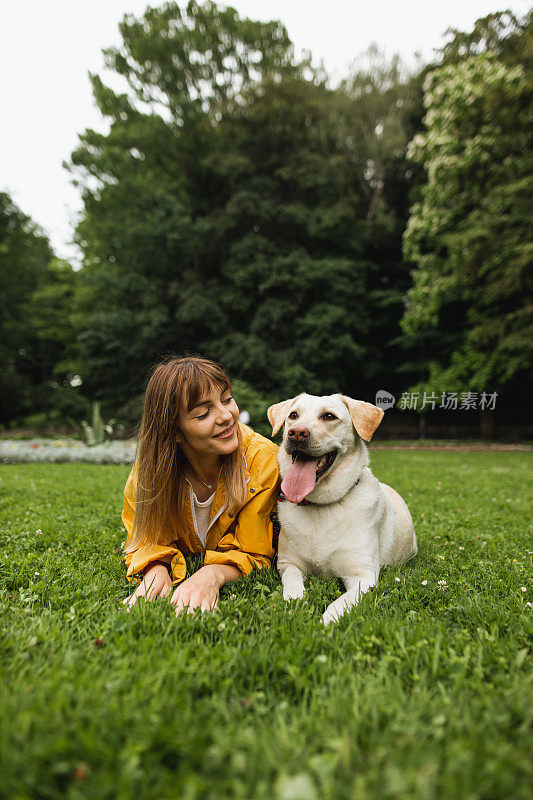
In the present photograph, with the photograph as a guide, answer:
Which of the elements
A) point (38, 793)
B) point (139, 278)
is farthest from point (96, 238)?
point (38, 793)

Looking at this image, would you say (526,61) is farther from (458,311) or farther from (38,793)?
(38,793)

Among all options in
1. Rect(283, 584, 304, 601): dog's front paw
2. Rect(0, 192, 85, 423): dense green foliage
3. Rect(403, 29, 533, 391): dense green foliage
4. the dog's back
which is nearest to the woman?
Rect(283, 584, 304, 601): dog's front paw

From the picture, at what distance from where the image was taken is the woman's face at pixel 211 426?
9.07ft

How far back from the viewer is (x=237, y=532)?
294cm

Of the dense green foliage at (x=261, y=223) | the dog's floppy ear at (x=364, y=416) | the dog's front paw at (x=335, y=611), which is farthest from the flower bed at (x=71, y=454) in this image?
the dog's front paw at (x=335, y=611)

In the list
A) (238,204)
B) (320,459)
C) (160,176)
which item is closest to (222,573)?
(320,459)

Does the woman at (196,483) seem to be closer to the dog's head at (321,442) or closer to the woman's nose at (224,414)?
the woman's nose at (224,414)

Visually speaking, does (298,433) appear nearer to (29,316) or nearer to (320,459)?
(320,459)

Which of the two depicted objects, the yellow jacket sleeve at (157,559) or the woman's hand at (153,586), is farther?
the yellow jacket sleeve at (157,559)

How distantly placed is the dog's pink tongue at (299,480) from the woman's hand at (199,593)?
2.21 feet

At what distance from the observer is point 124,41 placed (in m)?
21.1

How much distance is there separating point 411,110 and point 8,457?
22.2m

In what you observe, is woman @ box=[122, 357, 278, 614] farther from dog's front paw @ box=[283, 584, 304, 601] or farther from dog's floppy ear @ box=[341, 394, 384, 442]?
dog's floppy ear @ box=[341, 394, 384, 442]

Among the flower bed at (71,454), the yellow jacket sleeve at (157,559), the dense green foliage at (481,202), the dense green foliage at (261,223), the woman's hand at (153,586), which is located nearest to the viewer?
the woman's hand at (153,586)
